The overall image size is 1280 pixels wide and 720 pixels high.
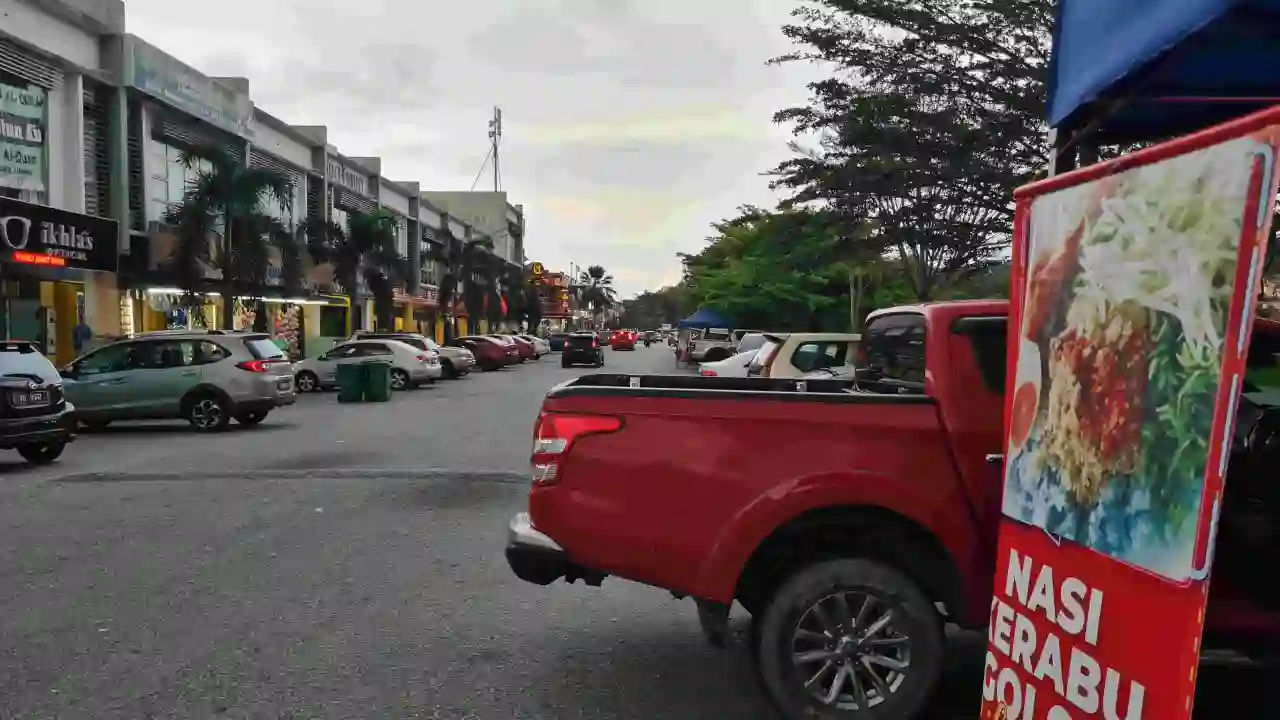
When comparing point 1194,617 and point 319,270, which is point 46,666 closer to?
point 1194,617

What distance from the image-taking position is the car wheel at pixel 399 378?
26675 millimetres

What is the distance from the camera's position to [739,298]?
4362 cm

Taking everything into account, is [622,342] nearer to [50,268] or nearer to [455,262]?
[455,262]

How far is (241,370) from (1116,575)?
15.3m

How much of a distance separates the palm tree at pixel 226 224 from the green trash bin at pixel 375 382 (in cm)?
703

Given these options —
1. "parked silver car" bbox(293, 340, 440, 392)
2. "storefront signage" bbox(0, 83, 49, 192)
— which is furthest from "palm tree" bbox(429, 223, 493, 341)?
"storefront signage" bbox(0, 83, 49, 192)

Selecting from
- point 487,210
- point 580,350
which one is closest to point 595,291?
point 487,210

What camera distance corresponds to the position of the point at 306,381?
2636 cm

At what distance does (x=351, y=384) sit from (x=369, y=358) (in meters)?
3.88

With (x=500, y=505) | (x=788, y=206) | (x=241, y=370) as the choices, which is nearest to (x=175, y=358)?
(x=241, y=370)

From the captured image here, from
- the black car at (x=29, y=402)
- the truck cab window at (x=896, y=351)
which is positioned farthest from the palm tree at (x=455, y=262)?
the truck cab window at (x=896, y=351)

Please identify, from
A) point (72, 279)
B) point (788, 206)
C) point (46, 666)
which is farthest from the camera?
point (72, 279)

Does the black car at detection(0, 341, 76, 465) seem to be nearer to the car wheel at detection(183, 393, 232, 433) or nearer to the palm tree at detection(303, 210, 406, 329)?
the car wheel at detection(183, 393, 232, 433)

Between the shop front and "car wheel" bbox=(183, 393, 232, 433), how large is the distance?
28.0 feet
